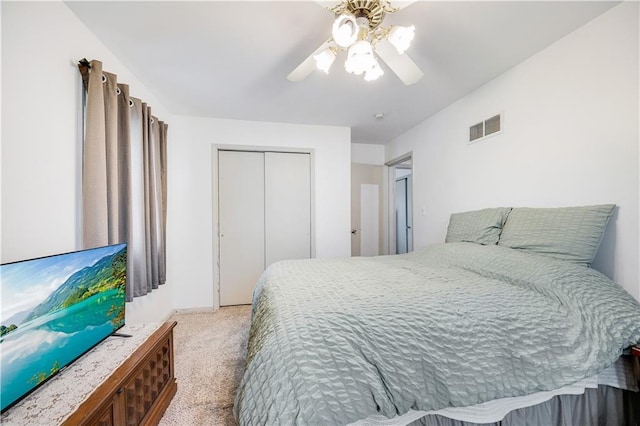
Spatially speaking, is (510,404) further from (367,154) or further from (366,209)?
(367,154)

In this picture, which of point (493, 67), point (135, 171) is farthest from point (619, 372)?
point (135, 171)

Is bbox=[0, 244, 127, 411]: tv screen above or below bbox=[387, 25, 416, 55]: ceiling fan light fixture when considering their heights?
below

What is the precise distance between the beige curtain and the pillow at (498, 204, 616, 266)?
8.70 ft

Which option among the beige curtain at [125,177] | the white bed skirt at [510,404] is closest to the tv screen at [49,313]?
the beige curtain at [125,177]

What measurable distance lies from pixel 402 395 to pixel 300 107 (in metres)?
2.68

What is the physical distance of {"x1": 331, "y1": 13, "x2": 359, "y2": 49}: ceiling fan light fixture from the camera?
1132 mm

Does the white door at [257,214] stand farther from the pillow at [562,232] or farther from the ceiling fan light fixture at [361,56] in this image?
the pillow at [562,232]

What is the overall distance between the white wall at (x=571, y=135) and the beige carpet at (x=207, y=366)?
2.48 metres

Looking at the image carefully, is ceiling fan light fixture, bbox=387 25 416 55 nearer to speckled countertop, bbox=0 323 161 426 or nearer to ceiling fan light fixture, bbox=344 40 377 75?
ceiling fan light fixture, bbox=344 40 377 75

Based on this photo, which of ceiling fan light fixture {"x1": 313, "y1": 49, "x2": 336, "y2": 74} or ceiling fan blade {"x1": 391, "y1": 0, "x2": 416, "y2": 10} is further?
ceiling fan light fixture {"x1": 313, "y1": 49, "x2": 336, "y2": 74}

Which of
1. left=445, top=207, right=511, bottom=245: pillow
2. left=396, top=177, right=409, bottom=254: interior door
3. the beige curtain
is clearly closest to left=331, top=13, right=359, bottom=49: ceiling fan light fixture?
the beige curtain

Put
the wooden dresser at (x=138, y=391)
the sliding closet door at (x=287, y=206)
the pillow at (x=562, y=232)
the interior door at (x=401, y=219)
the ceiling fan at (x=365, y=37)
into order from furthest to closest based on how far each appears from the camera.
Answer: the interior door at (x=401, y=219)
the sliding closet door at (x=287, y=206)
the pillow at (x=562, y=232)
the ceiling fan at (x=365, y=37)
the wooden dresser at (x=138, y=391)

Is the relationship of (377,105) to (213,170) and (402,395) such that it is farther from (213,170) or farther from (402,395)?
(402,395)

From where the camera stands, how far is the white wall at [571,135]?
1.34 meters
